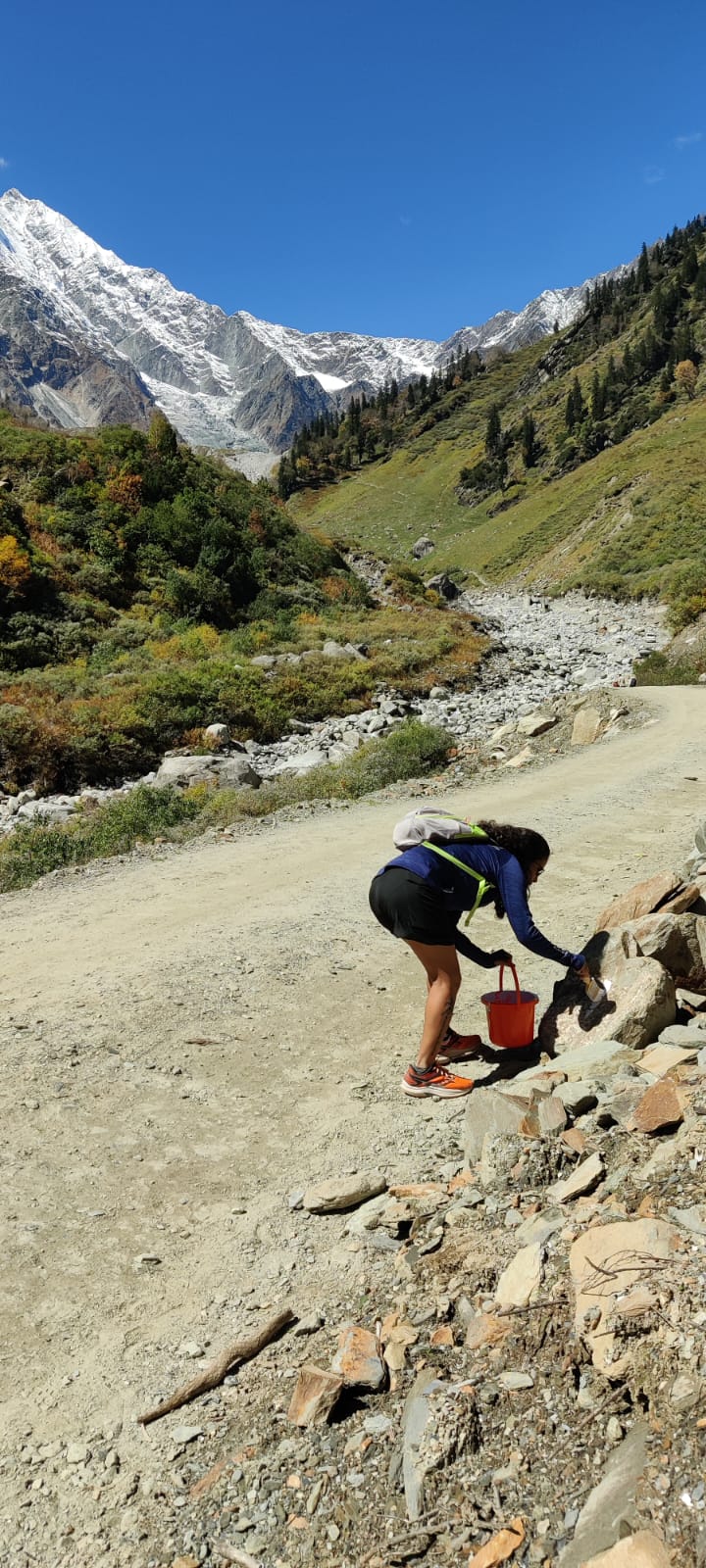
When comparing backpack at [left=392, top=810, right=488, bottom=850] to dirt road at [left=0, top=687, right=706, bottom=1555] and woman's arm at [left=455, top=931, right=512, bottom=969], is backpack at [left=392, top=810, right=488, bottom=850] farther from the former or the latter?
dirt road at [left=0, top=687, right=706, bottom=1555]

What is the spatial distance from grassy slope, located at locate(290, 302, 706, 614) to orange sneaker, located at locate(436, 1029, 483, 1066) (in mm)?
35436

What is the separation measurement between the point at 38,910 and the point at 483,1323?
7568 mm

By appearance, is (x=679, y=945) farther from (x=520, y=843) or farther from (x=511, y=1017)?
(x=520, y=843)

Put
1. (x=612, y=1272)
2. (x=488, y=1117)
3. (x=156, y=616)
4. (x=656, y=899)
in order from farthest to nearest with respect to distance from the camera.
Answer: (x=156, y=616)
(x=656, y=899)
(x=488, y=1117)
(x=612, y=1272)

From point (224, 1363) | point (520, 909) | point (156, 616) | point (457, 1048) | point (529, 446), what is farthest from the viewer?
point (529, 446)

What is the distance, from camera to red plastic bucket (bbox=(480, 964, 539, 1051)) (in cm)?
551

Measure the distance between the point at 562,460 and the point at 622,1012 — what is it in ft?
296

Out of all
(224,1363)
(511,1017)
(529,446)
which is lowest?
(224,1363)

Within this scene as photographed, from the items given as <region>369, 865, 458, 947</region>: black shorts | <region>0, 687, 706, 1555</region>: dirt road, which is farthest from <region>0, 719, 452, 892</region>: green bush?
<region>369, 865, 458, 947</region>: black shorts

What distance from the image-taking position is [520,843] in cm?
509

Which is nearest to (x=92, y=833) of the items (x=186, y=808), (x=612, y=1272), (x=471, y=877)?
(x=186, y=808)

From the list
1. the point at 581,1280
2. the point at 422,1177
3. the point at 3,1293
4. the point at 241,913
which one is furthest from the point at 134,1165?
the point at 241,913

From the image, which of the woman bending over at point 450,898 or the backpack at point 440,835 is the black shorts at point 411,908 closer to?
the woman bending over at point 450,898

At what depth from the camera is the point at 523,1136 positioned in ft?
13.5
